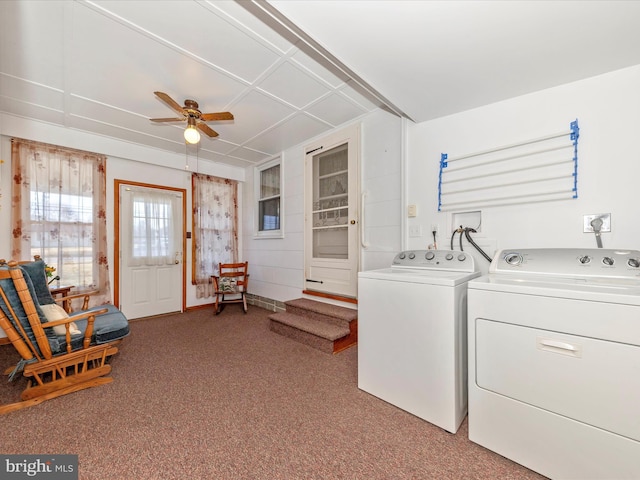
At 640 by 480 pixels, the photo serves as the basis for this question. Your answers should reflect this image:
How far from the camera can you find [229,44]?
1.91 m

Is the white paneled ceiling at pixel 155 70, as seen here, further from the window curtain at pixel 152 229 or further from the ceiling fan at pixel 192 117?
the window curtain at pixel 152 229

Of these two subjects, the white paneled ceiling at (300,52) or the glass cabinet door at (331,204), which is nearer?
the white paneled ceiling at (300,52)

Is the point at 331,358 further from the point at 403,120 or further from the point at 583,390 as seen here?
the point at 403,120

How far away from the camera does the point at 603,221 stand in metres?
1.75

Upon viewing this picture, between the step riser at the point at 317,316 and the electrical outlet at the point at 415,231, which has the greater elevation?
the electrical outlet at the point at 415,231

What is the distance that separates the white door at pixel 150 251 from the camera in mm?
3850

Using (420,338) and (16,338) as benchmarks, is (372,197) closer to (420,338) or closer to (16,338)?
(420,338)

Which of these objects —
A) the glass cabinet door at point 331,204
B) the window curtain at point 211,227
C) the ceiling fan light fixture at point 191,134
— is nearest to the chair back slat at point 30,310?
the ceiling fan light fixture at point 191,134

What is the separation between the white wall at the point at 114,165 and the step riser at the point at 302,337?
198cm

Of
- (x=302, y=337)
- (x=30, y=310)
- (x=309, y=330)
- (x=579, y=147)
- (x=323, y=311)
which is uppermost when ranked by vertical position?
(x=579, y=147)

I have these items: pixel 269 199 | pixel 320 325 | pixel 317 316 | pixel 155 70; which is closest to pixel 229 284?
pixel 269 199

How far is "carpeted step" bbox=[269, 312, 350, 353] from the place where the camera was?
270cm

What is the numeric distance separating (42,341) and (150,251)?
235 centimetres

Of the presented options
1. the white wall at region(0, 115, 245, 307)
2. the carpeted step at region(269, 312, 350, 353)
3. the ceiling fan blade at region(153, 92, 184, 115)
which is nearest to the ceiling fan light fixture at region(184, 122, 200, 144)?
the ceiling fan blade at region(153, 92, 184, 115)
